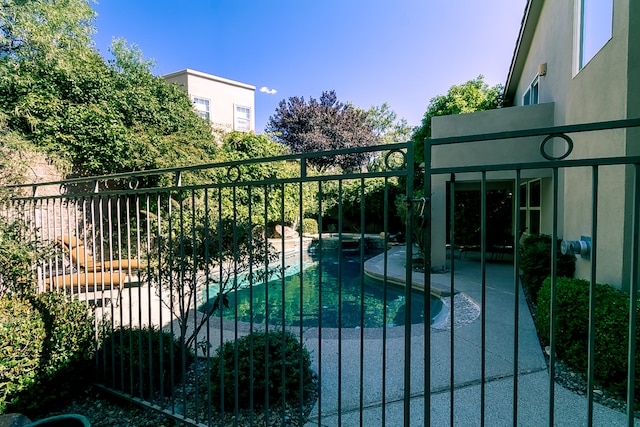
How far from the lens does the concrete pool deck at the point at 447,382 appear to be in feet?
9.28

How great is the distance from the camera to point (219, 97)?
1827 centimetres

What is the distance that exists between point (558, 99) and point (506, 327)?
17.6ft

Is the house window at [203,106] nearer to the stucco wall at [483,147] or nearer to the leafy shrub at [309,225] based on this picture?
the leafy shrub at [309,225]

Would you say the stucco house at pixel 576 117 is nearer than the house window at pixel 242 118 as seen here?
Yes

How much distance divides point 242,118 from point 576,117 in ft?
55.6

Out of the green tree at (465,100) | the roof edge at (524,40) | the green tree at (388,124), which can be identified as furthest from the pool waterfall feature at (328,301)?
the green tree at (388,124)

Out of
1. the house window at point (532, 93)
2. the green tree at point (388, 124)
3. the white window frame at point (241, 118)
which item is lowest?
the house window at point (532, 93)

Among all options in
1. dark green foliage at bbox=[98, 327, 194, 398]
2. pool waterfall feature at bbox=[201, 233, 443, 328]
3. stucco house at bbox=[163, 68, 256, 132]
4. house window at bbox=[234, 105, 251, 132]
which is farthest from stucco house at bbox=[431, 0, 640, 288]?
house window at bbox=[234, 105, 251, 132]

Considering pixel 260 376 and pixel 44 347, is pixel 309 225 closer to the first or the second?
pixel 44 347

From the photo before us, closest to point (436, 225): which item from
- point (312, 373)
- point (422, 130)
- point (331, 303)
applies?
point (331, 303)

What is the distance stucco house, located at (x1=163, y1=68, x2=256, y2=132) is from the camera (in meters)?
17.1

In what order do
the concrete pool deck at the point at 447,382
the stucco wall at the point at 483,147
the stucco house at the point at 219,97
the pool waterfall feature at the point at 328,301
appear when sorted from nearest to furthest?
the concrete pool deck at the point at 447,382, the pool waterfall feature at the point at 328,301, the stucco wall at the point at 483,147, the stucco house at the point at 219,97

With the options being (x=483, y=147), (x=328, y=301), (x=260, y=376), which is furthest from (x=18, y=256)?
(x=483, y=147)

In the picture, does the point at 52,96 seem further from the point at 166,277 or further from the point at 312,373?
the point at 312,373
